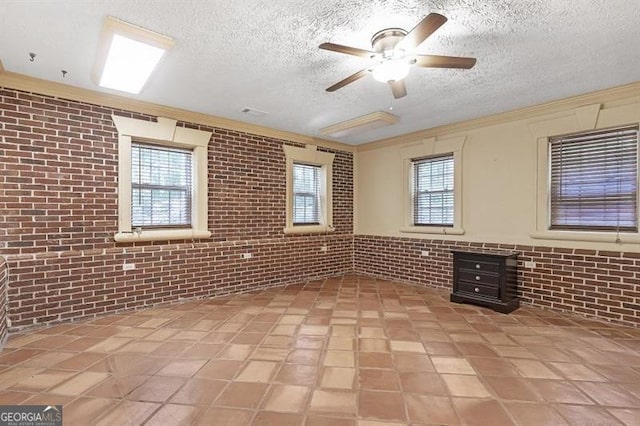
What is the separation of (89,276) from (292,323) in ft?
7.87

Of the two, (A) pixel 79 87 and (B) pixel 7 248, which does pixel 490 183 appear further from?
(B) pixel 7 248

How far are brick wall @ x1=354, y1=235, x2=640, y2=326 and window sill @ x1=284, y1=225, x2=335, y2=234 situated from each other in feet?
5.73

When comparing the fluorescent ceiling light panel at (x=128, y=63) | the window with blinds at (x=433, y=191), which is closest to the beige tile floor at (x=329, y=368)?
the window with blinds at (x=433, y=191)

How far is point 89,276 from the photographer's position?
3.55 metres

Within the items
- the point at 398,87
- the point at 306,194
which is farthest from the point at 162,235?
the point at 398,87

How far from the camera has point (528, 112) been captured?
4.06 m

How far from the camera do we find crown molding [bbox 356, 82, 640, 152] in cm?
342

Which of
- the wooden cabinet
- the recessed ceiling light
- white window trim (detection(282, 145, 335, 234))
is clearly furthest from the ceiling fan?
white window trim (detection(282, 145, 335, 234))

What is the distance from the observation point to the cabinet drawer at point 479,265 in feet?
13.0

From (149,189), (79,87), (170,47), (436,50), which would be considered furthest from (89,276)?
(436,50)

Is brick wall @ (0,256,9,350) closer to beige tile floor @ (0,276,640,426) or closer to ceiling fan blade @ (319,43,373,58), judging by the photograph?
beige tile floor @ (0,276,640,426)

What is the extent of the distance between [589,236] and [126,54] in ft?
16.8

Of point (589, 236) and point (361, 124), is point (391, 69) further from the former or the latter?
point (589, 236)

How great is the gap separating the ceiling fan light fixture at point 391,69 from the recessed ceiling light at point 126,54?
1.68 metres
